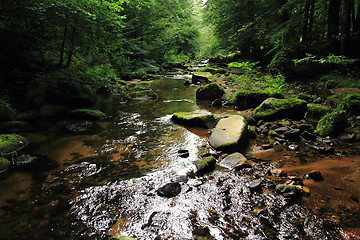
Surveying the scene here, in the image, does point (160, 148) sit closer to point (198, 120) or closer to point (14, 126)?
point (198, 120)

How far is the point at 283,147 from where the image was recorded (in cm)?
426

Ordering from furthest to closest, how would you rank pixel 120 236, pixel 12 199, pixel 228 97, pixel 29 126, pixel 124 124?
pixel 228 97
pixel 124 124
pixel 29 126
pixel 12 199
pixel 120 236

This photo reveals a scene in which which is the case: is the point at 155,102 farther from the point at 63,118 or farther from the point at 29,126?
the point at 29,126

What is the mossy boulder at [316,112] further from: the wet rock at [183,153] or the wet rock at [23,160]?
the wet rock at [23,160]

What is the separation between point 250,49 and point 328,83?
36.1 ft

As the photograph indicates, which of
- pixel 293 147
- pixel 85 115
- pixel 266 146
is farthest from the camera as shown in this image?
pixel 85 115

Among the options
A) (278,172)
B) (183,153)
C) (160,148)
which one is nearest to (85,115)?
(160,148)

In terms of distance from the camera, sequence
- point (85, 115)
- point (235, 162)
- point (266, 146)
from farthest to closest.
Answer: point (85, 115), point (266, 146), point (235, 162)

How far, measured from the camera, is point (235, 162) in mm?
3625

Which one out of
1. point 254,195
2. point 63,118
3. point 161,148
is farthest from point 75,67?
point 254,195

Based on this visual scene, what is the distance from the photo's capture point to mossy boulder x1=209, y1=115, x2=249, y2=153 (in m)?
4.20

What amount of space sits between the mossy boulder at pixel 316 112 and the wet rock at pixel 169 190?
4850 mm

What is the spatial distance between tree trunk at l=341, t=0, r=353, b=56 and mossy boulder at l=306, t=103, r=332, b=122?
4105 millimetres

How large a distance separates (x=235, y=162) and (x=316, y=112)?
12.2 ft
